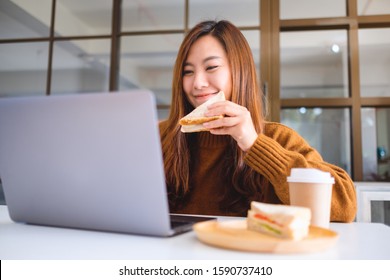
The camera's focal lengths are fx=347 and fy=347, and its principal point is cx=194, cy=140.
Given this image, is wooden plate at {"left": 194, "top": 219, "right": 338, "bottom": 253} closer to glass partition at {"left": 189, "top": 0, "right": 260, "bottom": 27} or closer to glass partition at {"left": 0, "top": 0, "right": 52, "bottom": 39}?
glass partition at {"left": 189, "top": 0, "right": 260, "bottom": 27}

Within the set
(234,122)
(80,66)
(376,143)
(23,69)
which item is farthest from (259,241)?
(80,66)

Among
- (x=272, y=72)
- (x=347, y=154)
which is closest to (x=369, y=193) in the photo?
(x=347, y=154)

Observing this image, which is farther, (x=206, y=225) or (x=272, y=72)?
(x=272, y=72)

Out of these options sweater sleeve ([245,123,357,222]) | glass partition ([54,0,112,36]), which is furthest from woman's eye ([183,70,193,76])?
glass partition ([54,0,112,36])

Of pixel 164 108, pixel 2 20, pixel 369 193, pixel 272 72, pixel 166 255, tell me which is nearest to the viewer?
pixel 166 255

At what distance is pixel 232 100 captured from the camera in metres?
1.30

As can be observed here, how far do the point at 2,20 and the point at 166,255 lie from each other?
348 centimetres

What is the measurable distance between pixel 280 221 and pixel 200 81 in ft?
2.76

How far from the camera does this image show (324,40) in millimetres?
2945

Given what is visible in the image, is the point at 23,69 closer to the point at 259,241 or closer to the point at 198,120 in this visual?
the point at 198,120

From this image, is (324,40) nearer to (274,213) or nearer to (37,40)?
(37,40)

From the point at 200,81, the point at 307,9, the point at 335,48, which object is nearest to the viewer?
the point at 200,81

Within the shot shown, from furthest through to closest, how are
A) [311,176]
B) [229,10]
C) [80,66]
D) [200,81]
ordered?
[80,66]
[229,10]
[200,81]
[311,176]

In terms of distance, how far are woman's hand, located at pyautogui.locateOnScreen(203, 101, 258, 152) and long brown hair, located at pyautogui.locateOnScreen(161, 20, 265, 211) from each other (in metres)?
0.29
